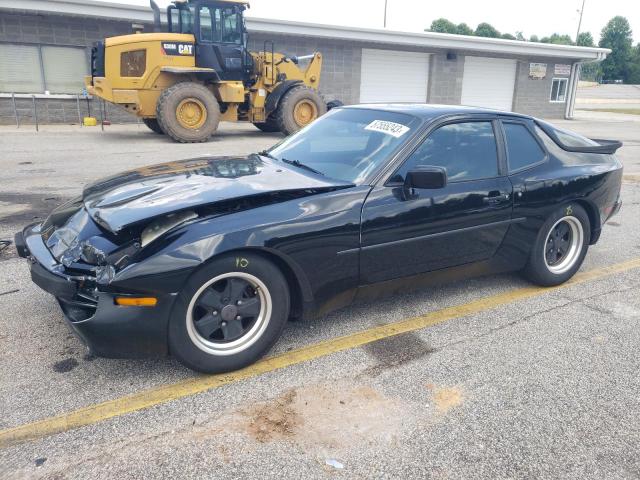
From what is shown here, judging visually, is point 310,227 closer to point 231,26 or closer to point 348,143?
point 348,143

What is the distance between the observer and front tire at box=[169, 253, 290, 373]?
8.32 ft

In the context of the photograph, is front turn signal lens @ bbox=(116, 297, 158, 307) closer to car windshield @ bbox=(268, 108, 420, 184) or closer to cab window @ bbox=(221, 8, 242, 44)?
car windshield @ bbox=(268, 108, 420, 184)

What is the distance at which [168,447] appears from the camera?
2189 mm

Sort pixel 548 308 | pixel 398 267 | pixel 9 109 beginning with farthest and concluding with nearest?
pixel 9 109
pixel 548 308
pixel 398 267

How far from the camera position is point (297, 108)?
1375cm

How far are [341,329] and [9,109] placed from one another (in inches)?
643

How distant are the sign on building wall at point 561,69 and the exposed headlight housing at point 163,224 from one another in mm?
27326

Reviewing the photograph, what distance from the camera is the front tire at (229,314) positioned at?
2.54m

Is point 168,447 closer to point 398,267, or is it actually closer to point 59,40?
point 398,267

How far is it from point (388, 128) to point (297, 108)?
10.7 metres

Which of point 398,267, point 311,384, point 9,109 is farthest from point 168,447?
point 9,109

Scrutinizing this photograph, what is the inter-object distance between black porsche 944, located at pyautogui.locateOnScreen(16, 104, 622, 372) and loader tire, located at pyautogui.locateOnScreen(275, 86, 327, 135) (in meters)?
9.71

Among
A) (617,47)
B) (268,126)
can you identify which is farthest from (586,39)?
(268,126)

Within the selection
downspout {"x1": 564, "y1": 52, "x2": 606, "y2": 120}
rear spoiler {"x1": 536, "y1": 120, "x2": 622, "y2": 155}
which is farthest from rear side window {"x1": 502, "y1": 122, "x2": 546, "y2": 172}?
downspout {"x1": 564, "y1": 52, "x2": 606, "y2": 120}
